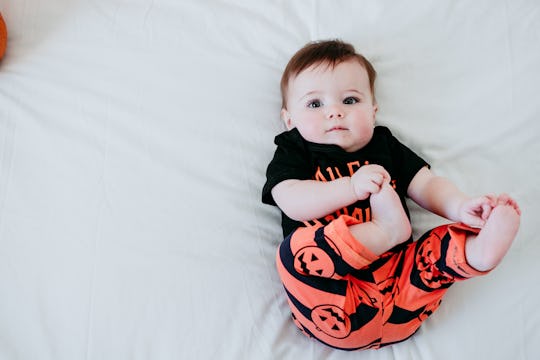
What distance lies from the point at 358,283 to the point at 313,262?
120 millimetres

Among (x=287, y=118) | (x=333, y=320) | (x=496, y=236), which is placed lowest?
(x=333, y=320)

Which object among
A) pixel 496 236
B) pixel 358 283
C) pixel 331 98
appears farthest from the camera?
pixel 331 98

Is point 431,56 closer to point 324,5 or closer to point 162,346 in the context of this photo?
point 324,5

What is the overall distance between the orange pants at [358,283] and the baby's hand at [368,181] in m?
0.06

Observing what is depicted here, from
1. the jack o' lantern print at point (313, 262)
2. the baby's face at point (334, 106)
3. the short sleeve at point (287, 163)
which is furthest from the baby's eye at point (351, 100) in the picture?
the jack o' lantern print at point (313, 262)

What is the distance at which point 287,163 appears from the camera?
1033 mm

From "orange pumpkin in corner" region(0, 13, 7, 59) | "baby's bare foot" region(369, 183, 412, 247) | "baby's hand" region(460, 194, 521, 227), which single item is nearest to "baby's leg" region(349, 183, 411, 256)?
"baby's bare foot" region(369, 183, 412, 247)

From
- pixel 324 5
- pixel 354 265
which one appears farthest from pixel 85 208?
pixel 324 5

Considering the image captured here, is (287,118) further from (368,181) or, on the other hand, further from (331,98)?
(368,181)

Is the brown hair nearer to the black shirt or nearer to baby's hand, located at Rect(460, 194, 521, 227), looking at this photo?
the black shirt

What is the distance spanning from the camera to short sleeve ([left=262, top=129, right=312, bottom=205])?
1.01 metres

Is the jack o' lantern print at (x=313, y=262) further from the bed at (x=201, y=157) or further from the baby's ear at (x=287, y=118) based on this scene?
the baby's ear at (x=287, y=118)

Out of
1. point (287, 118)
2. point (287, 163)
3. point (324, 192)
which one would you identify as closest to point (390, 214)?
point (324, 192)

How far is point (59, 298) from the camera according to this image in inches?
37.7
